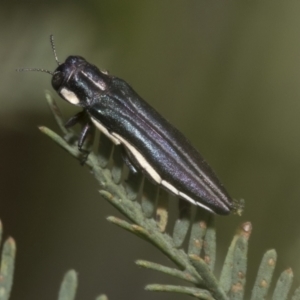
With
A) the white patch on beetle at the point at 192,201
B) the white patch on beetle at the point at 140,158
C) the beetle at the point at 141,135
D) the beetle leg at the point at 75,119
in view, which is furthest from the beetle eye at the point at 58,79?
Result: the white patch on beetle at the point at 192,201

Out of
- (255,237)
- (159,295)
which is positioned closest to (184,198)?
(255,237)

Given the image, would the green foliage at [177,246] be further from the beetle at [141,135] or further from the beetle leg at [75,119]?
the beetle leg at [75,119]

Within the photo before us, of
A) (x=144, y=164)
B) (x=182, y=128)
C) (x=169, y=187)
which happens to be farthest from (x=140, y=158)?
(x=182, y=128)

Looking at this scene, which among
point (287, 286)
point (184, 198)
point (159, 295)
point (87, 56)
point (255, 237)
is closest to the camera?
point (287, 286)

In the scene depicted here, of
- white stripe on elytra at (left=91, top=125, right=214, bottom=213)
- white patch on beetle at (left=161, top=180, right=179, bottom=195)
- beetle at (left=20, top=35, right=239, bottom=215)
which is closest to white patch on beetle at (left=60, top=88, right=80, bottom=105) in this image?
beetle at (left=20, top=35, right=239, bottom=215)

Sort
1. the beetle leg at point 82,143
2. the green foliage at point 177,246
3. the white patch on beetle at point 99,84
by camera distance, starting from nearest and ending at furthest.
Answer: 1. the green foliage at point 177,246
2. the beetle leg at point 82,143
3. the white patch on beetle at point 99,84

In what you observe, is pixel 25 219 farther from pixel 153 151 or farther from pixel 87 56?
pixel 153 151
